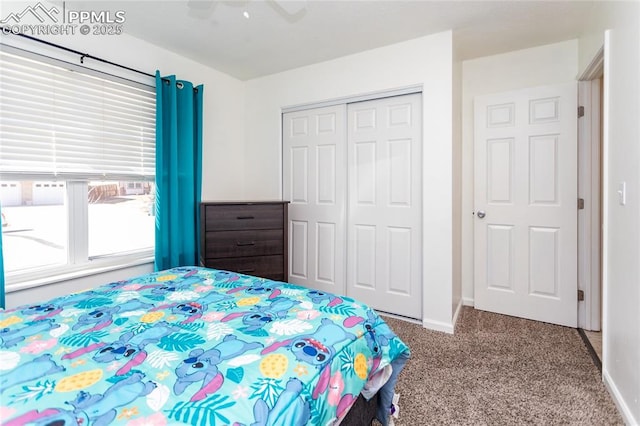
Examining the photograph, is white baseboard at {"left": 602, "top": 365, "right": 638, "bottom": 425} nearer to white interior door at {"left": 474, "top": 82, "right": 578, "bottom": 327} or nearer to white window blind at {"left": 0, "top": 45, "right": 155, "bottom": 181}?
white interior door at {"left": 474, "top": 82, "right": 578, "bottom": 327}

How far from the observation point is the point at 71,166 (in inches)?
90.2

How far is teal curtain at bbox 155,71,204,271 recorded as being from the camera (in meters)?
2.69

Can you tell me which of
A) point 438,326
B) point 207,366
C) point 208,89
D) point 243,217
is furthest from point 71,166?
point 438,326

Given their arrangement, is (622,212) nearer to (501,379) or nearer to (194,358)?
(501,379)

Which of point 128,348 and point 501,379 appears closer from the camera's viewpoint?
point 128,348

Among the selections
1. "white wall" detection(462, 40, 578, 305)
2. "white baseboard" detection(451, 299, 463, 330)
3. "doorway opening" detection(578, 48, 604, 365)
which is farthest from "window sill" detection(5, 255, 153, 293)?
"doorway opening" detection(578, 48, 604, 365)

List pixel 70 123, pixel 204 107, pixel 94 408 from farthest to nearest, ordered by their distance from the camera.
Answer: pixel 204 107 < pixel 70 123 < pixel 94 408

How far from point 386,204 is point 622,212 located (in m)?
1.60

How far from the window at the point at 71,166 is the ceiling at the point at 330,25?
1.77 feet

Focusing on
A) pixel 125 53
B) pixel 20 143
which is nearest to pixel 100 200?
pixel 20 143

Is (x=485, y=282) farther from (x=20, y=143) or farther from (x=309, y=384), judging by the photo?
(x=20, y=143)

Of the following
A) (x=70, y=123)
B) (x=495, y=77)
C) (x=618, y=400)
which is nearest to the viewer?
(x=618, y=400)

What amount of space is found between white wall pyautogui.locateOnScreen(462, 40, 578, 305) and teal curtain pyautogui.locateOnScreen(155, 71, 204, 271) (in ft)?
8.18

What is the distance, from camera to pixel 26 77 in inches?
81.3
